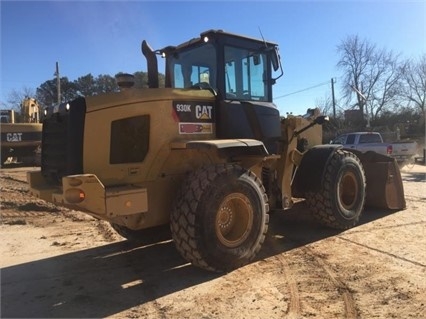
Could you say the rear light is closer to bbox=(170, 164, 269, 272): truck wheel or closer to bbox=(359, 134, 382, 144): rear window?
bbox=(170, 164, 269, 272): truck wheel

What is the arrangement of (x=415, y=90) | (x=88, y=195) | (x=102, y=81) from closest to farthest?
(x=88, y=195) → (x=102, y=81) → (x=415, y=90)

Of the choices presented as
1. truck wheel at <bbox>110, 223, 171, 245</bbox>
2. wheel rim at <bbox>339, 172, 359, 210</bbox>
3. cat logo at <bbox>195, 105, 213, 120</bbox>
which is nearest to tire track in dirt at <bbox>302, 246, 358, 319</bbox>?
wheel rim at <bbox>339, 172, 359, 210</bbox>

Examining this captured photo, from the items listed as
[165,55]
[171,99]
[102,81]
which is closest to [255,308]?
[171,99]

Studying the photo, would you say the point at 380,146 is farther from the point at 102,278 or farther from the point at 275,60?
the point at 102,278

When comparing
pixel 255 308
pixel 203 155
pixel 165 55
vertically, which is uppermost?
pixel 165 55

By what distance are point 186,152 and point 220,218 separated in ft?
3.13

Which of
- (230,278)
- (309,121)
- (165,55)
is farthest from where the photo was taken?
(309,121)

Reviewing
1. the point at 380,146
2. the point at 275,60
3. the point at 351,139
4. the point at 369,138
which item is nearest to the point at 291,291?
the point at 275,60

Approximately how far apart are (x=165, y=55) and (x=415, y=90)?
2074 inches

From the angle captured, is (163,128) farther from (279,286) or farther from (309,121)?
(309,121)

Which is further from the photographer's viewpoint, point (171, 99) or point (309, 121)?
point (309, 121)

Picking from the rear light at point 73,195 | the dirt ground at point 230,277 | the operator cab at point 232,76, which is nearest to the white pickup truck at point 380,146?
the dirt ground at point 230,277

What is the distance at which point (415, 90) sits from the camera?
174ft

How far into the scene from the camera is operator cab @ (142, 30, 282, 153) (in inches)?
248
